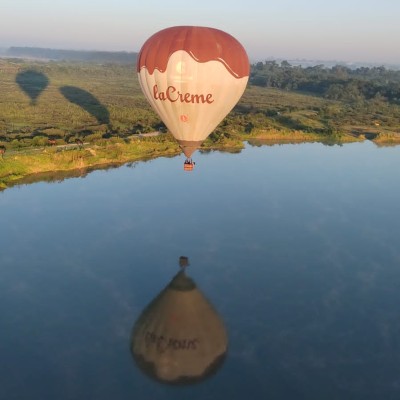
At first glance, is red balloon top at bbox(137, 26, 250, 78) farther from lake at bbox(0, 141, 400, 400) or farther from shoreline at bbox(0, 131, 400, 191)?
shoreline at bbox(0, 131, 400, 191)

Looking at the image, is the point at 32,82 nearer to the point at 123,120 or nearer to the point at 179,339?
the point at 123,120

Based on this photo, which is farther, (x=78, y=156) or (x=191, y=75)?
(x=78, y=156)

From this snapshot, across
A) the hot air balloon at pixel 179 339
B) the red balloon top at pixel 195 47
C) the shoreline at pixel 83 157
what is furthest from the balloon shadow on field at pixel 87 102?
the hot air balloon at pixel 179 339

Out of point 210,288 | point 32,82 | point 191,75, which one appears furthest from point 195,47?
point 32,82

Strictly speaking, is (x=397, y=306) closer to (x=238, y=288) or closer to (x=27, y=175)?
(x=238, y=288)

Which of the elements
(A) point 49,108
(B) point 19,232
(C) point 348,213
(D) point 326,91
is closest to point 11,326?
(B) point 19,232

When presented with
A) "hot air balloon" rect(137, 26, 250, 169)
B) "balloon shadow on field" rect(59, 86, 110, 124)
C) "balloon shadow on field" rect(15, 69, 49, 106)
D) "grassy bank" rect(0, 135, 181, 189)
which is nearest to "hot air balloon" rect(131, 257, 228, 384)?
"hot air balloon" rect(137, 26, 250, 169)
